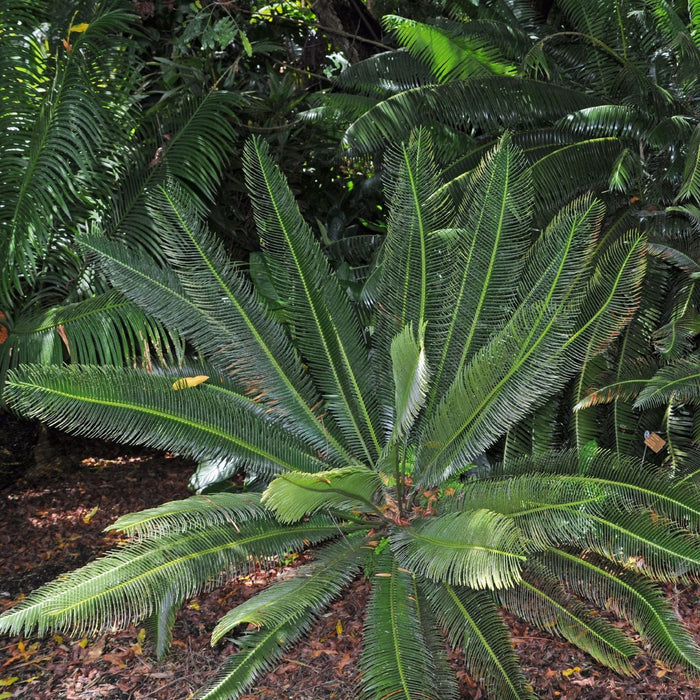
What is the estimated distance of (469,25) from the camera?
12.8 feet

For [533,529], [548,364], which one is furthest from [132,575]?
[548,364]

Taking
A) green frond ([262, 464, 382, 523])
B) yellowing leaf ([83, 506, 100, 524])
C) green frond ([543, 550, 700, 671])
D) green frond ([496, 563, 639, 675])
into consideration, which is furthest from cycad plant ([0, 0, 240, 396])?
green frond ([543, 550, 700, 671])

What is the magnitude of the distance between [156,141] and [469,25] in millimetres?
1881

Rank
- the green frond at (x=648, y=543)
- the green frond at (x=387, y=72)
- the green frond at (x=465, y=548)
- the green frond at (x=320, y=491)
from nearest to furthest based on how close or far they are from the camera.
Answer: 1. the green frond at (x=465, y=548)
2. the green frond at (x=320, y=491)
3. the green frond at (x=648, y=543)
4. the green frond at (x=387, y=72)

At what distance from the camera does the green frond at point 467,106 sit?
3.62 metres

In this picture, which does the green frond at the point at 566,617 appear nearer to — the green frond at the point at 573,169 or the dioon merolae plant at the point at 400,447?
the dioon merolae plant at the point at 400,447

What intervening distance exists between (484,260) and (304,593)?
5.15ft

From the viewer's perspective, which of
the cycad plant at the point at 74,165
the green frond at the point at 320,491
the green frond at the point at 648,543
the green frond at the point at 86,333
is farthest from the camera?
the cycad plant at the point at 74,165

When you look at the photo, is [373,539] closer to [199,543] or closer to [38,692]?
[199,543]

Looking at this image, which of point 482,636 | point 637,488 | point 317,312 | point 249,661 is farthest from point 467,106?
point 249,661

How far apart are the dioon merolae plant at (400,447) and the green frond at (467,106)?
341mm

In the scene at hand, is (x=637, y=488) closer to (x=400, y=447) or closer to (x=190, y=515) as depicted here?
(x=400, y=447)

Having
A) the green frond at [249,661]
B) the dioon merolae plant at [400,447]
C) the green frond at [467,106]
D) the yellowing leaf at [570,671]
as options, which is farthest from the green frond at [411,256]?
the yellowing leaf at [570,671]

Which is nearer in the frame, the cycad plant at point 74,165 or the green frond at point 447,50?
→ the green frond at point 447,50
